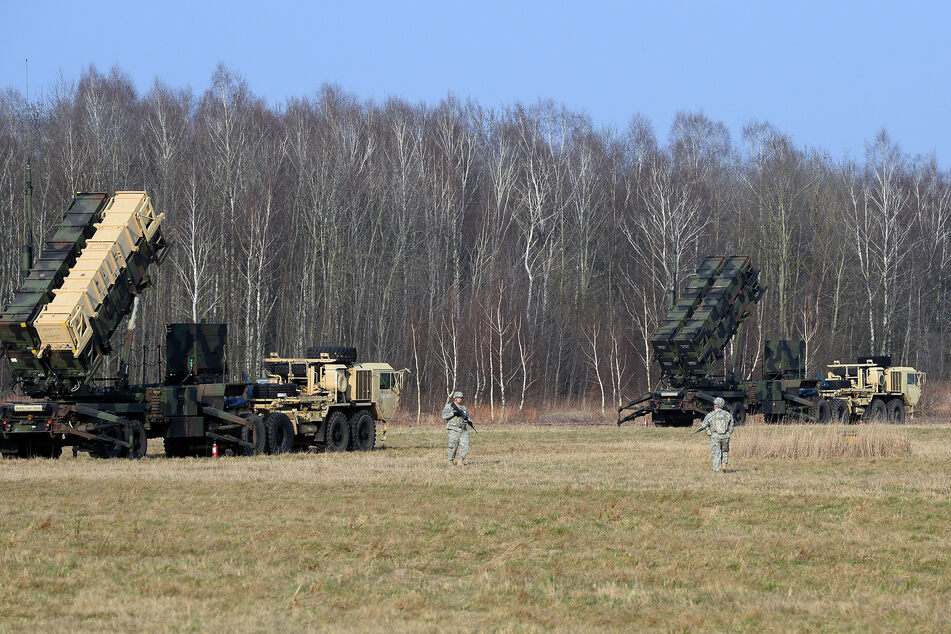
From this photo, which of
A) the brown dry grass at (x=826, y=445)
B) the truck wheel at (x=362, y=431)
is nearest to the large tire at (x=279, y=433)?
the truck wheel at (x=362, y=431)

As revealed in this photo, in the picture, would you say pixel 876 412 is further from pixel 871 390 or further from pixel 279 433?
pixel 279 433

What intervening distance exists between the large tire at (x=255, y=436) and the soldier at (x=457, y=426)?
16.2 feet

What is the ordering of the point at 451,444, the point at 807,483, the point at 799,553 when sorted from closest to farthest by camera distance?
1. the point at 799,553
2. the point at 807,483
3. the point at 451,444

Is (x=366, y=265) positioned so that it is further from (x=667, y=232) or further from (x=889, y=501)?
(x=889, y=501)

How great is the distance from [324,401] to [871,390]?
79.3ft

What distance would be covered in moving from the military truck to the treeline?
132 inches

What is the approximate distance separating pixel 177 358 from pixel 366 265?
1205 inches

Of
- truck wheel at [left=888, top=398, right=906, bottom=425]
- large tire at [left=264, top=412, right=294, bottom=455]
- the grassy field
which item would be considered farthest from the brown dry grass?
truck wheel at [left=888, top=398, right=906, bottom=425]

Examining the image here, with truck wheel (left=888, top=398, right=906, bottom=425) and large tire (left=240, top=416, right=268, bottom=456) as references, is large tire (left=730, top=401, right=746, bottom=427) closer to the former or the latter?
truck wheel (left=888, top=398, right=906, bottom=425)

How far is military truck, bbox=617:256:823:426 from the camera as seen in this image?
40062mm

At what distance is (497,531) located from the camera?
47.5ft

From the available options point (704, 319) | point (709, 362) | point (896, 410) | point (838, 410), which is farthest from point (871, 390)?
point (704, 319)

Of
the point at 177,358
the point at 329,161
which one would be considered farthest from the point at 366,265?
the point at 177,358

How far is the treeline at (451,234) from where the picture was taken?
53.2 m
